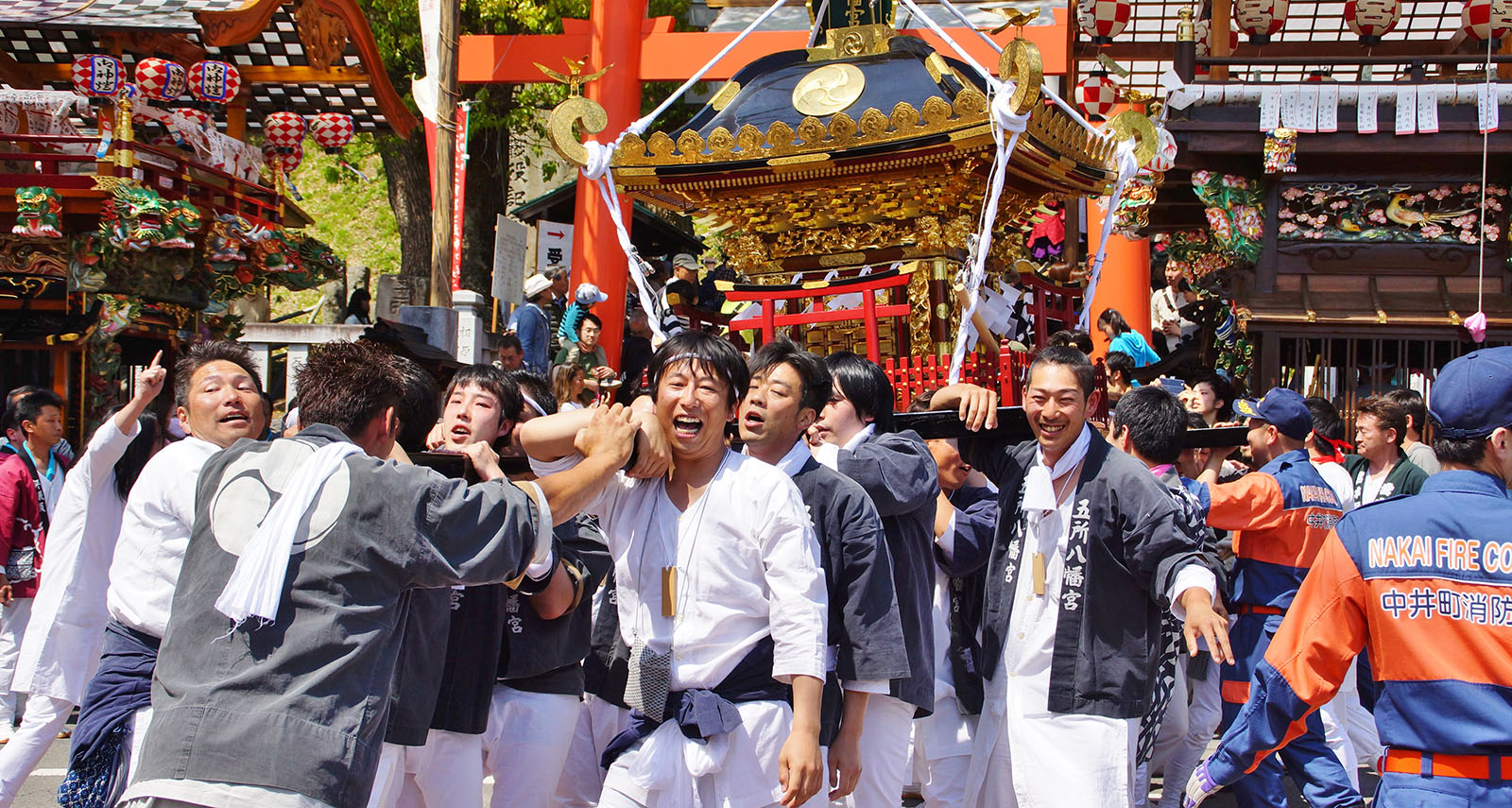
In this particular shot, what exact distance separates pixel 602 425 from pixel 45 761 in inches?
184

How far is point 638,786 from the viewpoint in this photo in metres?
2.87

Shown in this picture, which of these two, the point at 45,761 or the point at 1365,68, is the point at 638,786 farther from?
the point at 1365,68

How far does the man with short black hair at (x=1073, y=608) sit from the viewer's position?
348cm

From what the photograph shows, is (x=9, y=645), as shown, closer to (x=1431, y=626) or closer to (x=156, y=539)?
(x=156, y=539)

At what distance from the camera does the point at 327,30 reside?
13.1m

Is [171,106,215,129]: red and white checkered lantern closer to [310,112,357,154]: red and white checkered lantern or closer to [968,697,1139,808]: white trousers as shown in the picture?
[310,112,357,154]: red and white checkered lantern

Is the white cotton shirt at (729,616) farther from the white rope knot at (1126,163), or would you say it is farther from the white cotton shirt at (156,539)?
the white rope knot at (1126,163)

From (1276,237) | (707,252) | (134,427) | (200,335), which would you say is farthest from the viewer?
(707,252)

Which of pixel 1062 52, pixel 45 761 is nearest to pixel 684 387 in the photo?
pixel 45 761

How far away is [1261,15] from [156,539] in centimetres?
1024

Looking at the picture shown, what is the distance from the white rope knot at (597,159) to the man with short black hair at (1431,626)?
434 cm

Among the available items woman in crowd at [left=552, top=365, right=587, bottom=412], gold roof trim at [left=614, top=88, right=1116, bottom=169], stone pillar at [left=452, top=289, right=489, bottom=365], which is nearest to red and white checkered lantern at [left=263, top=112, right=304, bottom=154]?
stone pillar at [left=452, top=289, right=489, bottom=365]

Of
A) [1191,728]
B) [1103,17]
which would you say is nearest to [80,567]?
[1191,728]

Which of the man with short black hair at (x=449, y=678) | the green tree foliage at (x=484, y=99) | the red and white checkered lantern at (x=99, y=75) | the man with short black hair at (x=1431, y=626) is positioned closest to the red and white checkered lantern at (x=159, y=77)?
the red and white checkered lantern at (x=99, y=75)
